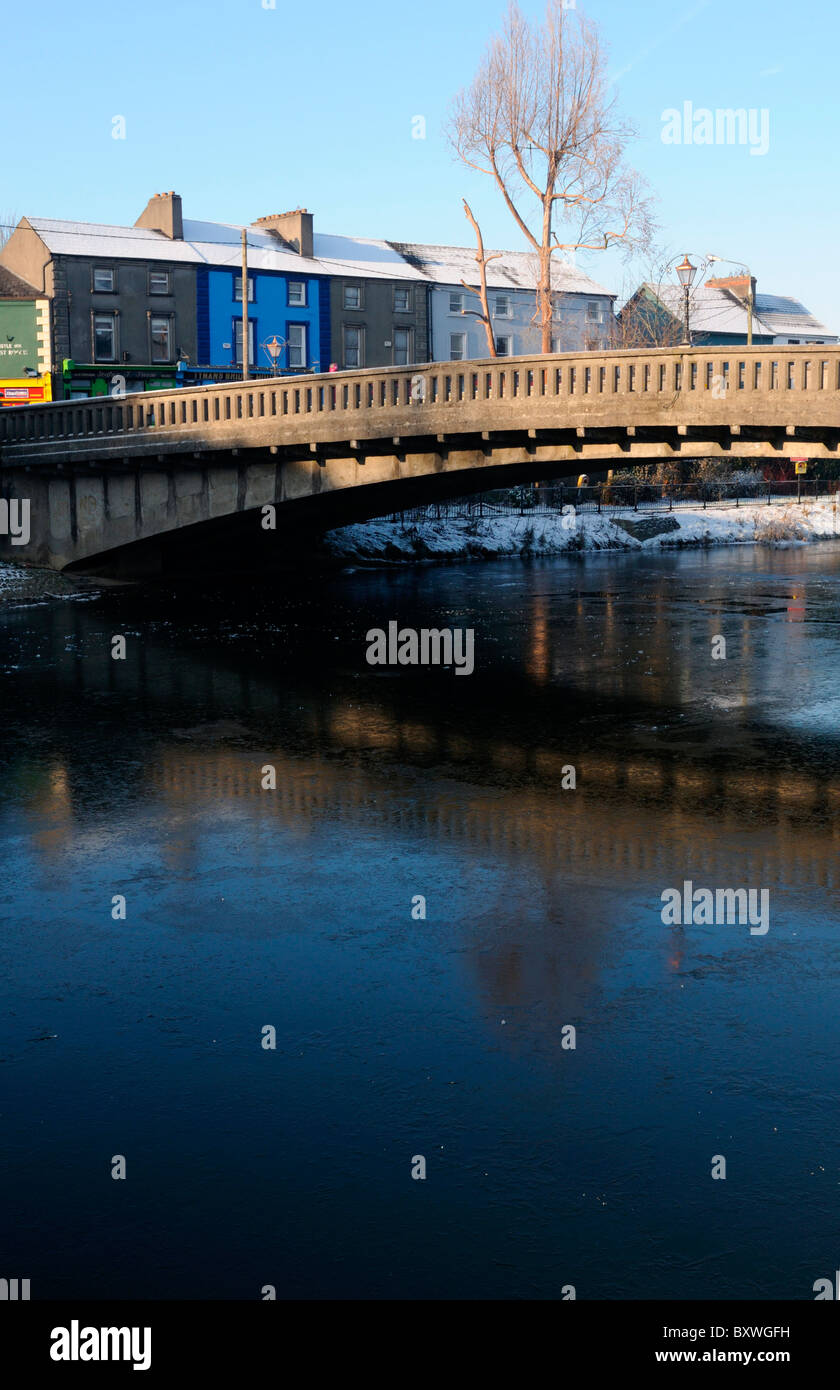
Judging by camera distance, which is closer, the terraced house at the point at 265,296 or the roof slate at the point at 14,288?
the roof slate at the point at 14,288

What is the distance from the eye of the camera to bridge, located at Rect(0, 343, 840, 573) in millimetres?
23703

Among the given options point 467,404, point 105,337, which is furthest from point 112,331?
point 467,404

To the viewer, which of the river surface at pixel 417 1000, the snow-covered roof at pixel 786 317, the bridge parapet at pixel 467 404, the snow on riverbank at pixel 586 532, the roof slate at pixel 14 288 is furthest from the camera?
the snow-covered roof at pixel 786 317

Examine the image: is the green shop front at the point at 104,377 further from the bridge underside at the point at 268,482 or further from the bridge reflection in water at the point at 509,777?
the bridge reflection in water at the point at 509,777

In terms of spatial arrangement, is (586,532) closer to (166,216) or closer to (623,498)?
(623,498)

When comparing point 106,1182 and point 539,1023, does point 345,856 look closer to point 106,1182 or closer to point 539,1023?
point 539,1023

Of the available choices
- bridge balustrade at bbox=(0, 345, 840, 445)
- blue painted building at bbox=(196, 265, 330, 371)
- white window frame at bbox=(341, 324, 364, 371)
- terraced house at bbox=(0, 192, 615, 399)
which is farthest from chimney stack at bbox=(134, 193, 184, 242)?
bridge balustrade at bbox=(0, 345, 840, 445)

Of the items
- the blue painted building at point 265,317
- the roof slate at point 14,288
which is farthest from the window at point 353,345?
the roof slate at point 14,288

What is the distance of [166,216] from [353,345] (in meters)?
10.8

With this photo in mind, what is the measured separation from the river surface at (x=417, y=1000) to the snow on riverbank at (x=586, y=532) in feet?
89.8

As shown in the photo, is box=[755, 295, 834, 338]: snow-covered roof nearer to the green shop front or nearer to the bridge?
the green shop front

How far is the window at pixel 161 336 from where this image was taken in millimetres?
64250

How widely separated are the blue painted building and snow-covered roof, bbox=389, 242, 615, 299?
805cm

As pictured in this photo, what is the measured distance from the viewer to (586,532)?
5447cm
